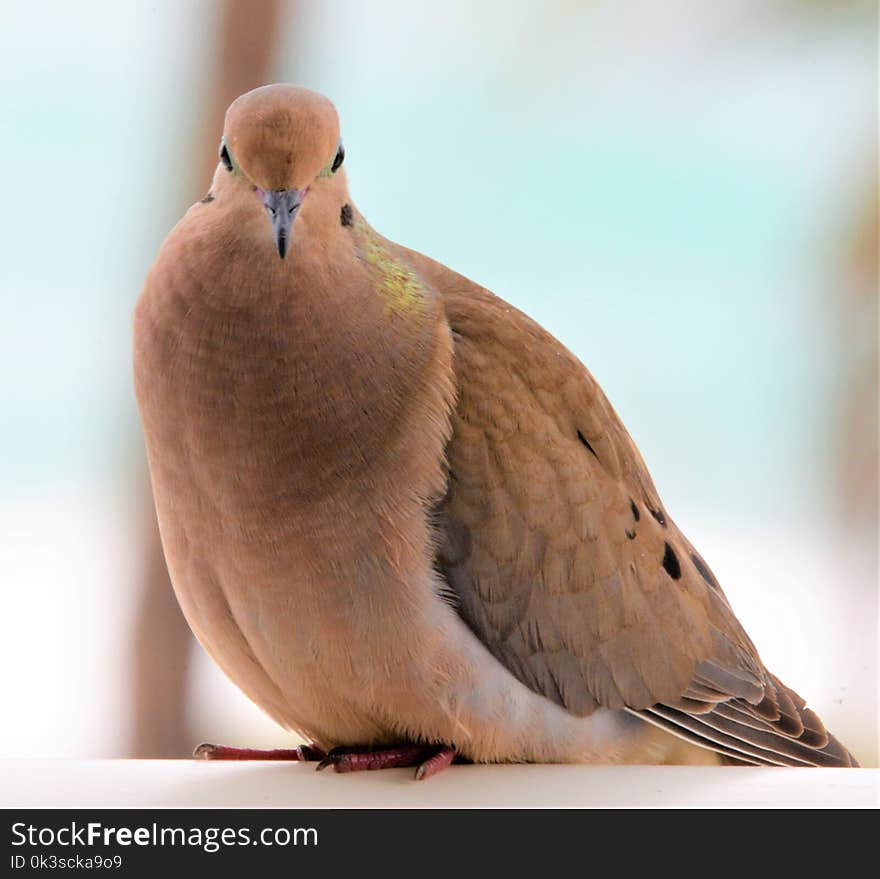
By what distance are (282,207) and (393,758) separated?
0.67m

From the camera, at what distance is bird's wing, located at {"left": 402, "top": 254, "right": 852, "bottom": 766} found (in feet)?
5.42

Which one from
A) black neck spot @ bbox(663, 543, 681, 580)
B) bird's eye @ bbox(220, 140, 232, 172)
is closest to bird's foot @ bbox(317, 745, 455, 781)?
black neck spot @ bbox(663, 543, 681, 580)

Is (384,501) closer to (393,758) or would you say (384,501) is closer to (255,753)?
(393,758)

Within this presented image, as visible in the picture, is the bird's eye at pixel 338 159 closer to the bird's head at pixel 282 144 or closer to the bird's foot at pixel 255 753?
the bird's head at pixel 282 144

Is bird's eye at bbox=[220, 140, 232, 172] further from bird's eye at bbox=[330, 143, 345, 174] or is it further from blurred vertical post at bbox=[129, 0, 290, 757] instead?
blurred vertical post at bbox=[129, 0, 290, 757]

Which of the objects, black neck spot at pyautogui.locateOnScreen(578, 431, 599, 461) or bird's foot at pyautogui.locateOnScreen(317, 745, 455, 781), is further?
black neck spot at pyautogui.locateOnScreen(578, 431, 599, 461)

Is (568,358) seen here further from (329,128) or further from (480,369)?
(329,128)

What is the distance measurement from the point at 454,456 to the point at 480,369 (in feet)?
0.38

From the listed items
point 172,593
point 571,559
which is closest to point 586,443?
point 571,559

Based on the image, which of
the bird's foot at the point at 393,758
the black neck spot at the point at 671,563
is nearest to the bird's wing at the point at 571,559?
the black neck spot at the point at 671,563

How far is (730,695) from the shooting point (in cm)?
180

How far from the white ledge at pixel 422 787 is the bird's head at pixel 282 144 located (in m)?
0.58

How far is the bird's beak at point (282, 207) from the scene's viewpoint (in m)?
1.47
